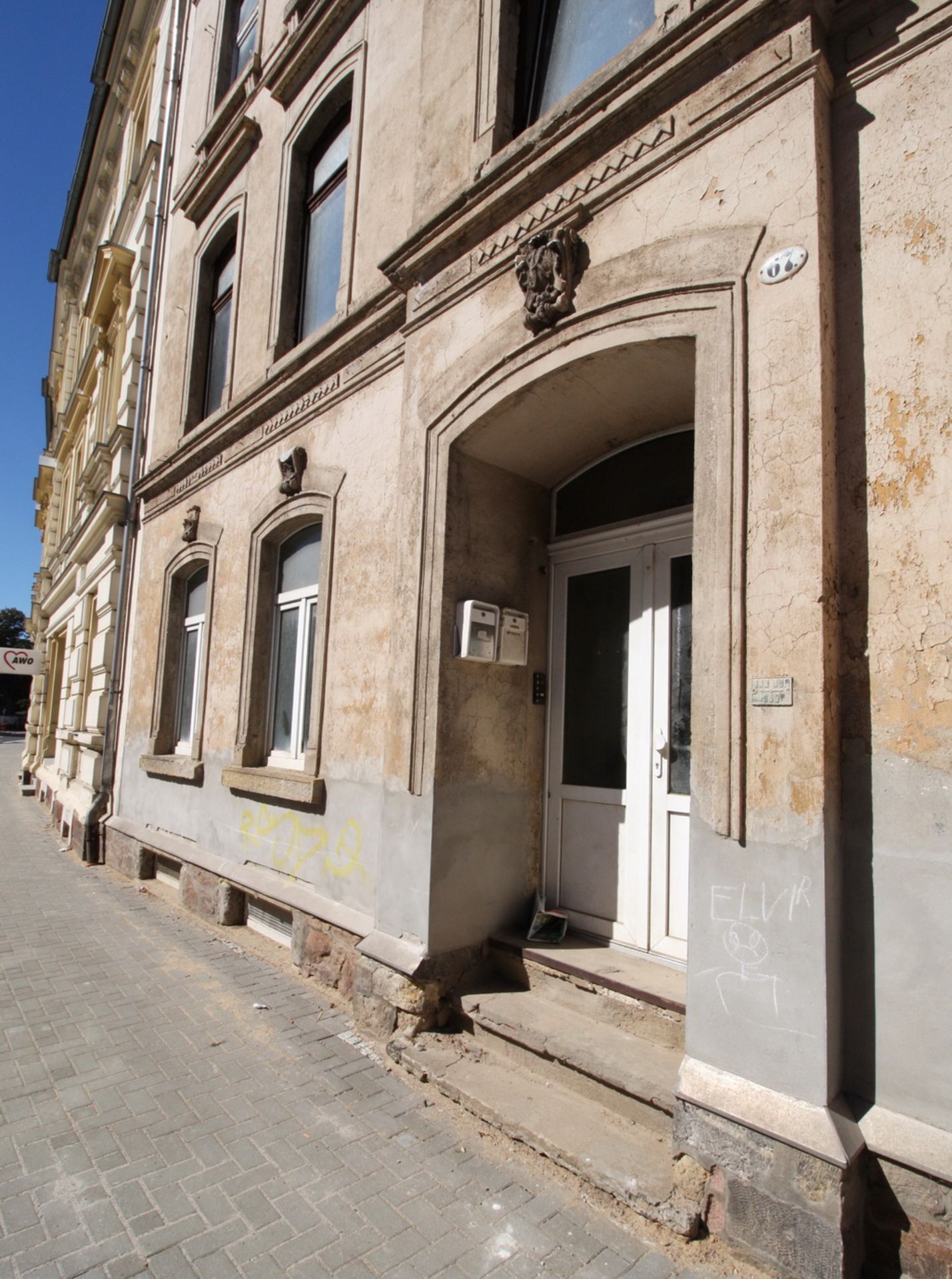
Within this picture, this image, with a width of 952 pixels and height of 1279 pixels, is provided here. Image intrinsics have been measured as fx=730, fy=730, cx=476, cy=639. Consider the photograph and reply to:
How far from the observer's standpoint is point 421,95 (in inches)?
206

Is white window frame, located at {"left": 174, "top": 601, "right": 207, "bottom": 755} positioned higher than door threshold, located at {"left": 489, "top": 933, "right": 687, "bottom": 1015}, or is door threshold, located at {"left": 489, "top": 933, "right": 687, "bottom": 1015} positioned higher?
white window frame, located at {"left": 174, "top": 601, "right": 207, "bottom": 755}

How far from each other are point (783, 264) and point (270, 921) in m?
5.78

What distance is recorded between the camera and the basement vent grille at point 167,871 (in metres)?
7.99

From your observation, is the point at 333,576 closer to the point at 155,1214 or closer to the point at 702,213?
the point at 702,213

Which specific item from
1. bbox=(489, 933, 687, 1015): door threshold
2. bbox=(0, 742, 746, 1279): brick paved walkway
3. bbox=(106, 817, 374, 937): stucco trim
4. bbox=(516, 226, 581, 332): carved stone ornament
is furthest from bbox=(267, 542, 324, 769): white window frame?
bbox=(516, 226, 581, 332): carved stone ornament

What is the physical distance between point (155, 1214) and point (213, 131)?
35.0 ft

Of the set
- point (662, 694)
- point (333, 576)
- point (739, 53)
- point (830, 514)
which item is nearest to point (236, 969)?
point (333, 576)

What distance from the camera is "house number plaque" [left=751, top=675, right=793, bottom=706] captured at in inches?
108

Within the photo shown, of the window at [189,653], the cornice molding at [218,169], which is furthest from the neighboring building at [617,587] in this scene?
the window at [189,653]

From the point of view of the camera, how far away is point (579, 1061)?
3.36 metres

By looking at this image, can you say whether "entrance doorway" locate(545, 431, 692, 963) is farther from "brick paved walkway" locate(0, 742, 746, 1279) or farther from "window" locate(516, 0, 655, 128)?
"window" locate(516, 0, 655, 128)

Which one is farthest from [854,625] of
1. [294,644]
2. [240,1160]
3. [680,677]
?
[294,644]

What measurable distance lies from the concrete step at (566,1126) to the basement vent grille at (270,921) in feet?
6.66

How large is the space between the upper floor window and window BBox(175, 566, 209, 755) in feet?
20.9
